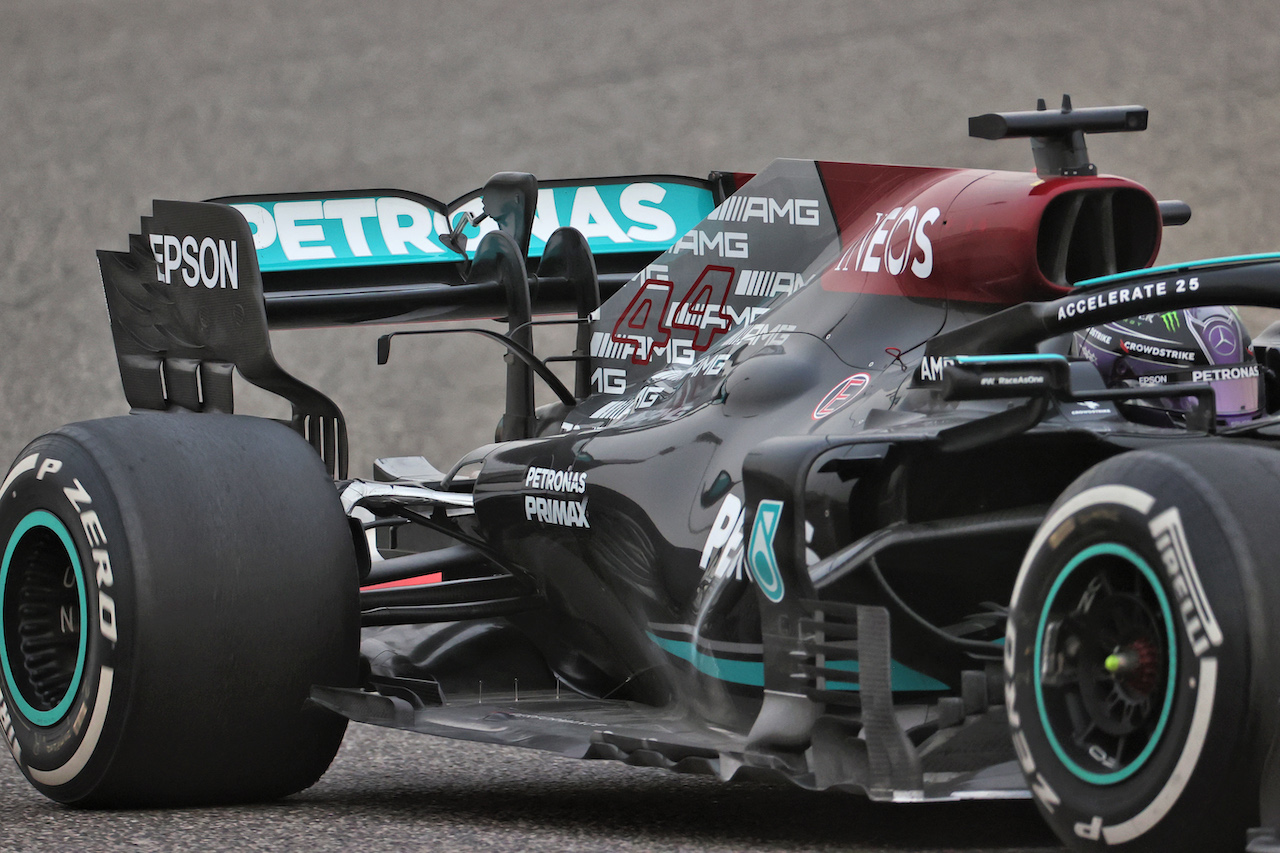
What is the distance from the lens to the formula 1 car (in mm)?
2916

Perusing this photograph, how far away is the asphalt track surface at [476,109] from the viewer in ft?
45.3

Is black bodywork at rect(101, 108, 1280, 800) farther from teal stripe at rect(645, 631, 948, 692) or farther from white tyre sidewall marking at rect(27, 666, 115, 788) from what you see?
white tyre sidewall marking at rect(27, 666, 115, 788)

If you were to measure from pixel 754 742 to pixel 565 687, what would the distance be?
1456 millimetres

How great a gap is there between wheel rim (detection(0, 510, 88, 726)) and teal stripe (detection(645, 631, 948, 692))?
1.59 meters

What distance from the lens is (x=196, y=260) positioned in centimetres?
525

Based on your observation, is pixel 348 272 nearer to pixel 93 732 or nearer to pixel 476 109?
pixel 93 732

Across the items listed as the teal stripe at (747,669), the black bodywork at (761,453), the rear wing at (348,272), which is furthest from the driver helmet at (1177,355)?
the rear wing at (348,272)

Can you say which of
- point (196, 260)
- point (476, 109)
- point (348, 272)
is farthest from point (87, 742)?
point (476, 109)

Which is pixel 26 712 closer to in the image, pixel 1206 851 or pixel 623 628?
pixel 623 628

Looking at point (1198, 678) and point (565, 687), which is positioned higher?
point (1198, 678)

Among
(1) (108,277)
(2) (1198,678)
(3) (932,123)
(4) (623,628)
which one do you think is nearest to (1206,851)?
(2) (1198,678)

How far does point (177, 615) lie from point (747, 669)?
1.44m

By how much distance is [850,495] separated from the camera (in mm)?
3725

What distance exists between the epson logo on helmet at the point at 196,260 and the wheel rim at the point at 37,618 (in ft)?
2.85
